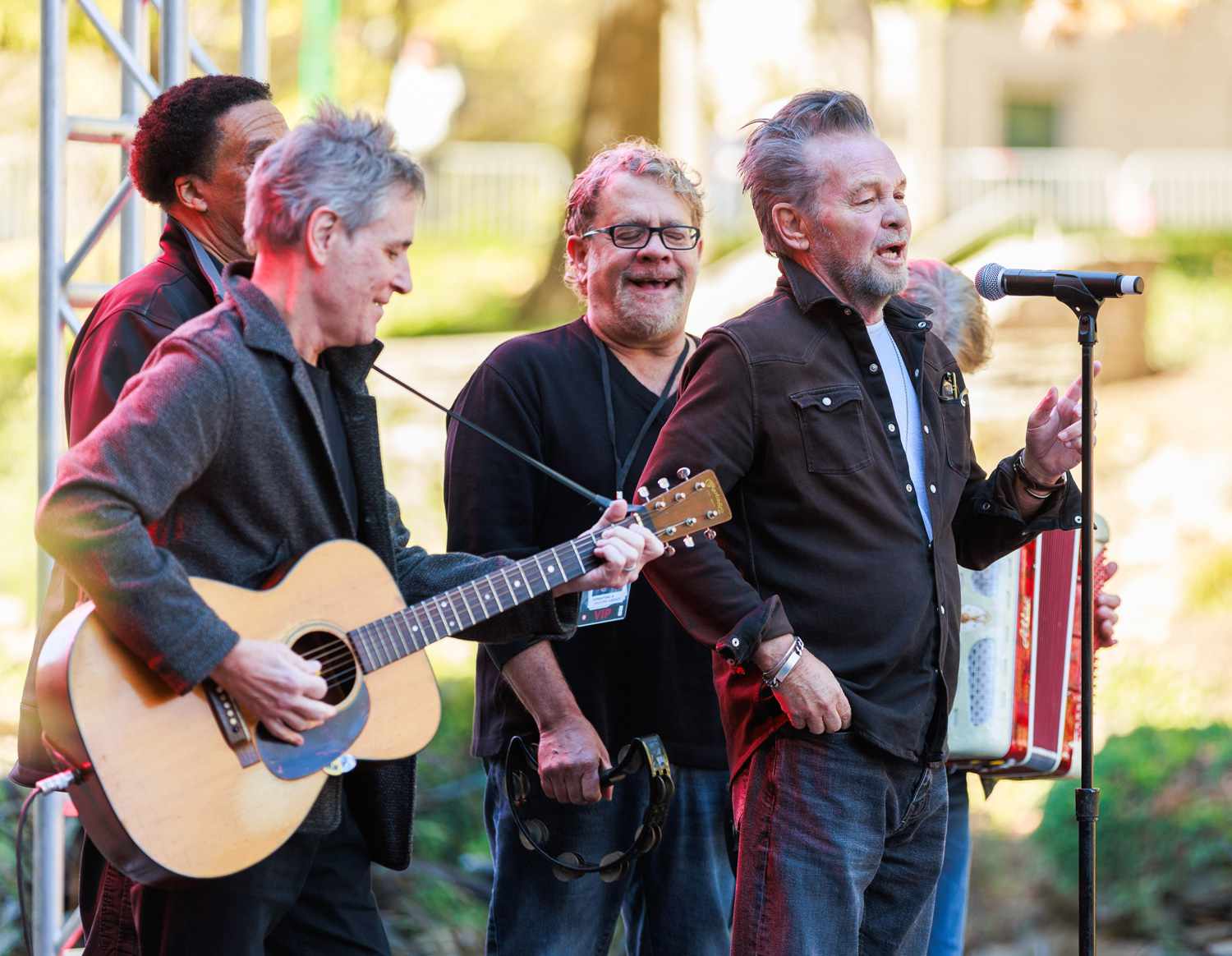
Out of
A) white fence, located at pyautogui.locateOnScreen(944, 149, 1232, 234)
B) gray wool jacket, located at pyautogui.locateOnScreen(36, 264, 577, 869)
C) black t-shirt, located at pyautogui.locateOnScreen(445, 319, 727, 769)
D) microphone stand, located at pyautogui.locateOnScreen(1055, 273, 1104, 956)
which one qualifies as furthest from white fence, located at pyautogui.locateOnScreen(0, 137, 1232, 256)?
gray wool jacket, located at pyautogui.locateOnScreen(36, 264, 577, 869)

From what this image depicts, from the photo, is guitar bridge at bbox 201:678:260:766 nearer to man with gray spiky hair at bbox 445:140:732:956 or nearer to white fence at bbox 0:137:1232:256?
man with gray spiky hair at bbox 445:140:732:956

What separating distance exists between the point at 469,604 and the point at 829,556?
0.74 meters

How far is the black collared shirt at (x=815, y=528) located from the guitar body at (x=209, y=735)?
27.4 inches

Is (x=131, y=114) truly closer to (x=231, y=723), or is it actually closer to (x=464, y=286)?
(x=231, y=723)

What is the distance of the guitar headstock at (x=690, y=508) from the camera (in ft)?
10.5

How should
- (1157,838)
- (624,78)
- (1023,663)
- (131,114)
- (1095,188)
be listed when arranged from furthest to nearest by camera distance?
(1095,188) → (624,78) → (1157,838) → (131,114) → (1023,663)

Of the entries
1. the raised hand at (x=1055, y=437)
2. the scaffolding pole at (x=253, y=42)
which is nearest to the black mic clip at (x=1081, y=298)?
the raised hand at (x=1055, y=437)

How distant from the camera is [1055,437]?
11.9 ft

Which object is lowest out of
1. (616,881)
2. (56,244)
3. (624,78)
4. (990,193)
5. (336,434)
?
(616,881)

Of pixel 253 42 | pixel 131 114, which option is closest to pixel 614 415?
pixel 253 42

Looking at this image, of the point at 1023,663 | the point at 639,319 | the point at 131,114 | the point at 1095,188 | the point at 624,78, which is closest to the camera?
the point at 639,319

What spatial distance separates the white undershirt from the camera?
11.3 ft

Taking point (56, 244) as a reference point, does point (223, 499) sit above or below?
below

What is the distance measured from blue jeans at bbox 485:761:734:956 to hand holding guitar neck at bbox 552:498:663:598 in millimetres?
730
